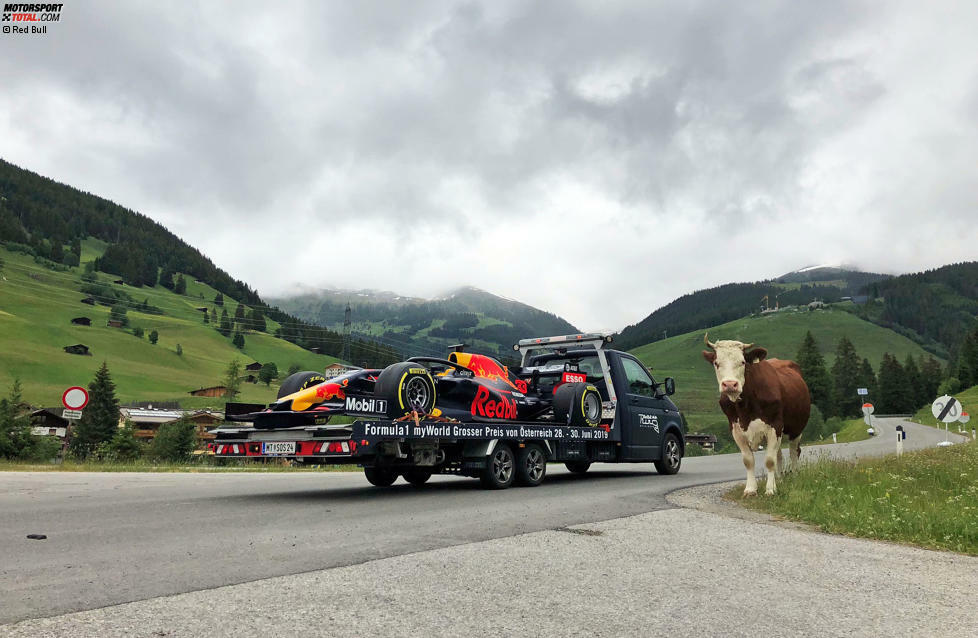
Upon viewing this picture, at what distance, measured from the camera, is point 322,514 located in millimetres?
8062

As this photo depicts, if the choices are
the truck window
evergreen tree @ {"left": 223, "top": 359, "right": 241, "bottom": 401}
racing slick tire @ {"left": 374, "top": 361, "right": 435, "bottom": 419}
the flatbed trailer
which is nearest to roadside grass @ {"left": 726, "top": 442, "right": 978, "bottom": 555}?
the flatbed trailer

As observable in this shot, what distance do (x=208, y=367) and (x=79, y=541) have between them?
148955mm

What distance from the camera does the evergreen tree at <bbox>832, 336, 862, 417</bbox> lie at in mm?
122062

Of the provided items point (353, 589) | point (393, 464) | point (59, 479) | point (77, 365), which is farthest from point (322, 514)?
point (77, 365)

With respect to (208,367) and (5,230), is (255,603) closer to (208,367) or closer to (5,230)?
(208,367)

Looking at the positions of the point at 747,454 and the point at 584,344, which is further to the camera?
the point at 584,344

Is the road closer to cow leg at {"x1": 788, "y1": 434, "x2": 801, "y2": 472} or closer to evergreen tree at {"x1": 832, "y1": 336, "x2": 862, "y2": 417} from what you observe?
cow leg at {"x1": 788, "y1": 434, "x2": 801, "y2": 472}

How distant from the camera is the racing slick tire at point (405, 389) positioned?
366 inches

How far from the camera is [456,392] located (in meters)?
11.1

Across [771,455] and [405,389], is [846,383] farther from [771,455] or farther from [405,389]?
[405,389]

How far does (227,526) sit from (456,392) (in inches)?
185

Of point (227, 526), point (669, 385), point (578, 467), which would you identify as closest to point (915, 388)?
point (669, 385)

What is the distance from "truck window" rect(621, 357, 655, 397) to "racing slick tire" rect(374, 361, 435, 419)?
5525 mm

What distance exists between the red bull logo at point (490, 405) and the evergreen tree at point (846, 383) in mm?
123290
